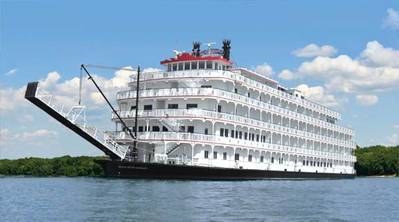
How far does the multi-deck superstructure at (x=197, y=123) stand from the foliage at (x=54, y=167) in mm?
17850

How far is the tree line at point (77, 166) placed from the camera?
70938 millimetres

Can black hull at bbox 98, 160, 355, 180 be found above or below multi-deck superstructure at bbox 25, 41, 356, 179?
below

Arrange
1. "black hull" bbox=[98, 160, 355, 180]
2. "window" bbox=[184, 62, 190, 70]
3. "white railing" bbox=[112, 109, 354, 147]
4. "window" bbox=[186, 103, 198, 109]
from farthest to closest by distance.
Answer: "window" bbox=[184, 62, 190, 70], "window" bbox=[186, 103, 198, 109], "white railing" bbox=[112, 109, 354, 147], "black hull" bbox=[98, 160, 355, 180]

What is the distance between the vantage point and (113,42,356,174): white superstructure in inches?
1895

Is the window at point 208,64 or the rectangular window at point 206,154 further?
the window at point 208,64

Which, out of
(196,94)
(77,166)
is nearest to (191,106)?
(196,94)

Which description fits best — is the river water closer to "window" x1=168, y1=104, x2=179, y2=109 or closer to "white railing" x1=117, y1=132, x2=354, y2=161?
"white railing" x1=117, y1=132, x2=354, y2=161

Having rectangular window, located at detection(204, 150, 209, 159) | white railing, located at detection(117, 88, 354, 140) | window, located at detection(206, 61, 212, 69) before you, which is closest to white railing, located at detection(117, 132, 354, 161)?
rectangular window, located at detection(204, 150, 209, 159)

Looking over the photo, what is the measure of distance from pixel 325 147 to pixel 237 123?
1011 inches

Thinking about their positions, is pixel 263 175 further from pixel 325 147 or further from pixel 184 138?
pixel 325 147

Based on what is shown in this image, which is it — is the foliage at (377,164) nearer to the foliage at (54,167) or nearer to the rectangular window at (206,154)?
the foliage at (54,167)

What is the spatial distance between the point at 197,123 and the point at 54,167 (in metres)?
32.1

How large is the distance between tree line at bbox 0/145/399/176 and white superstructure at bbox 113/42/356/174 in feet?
23.7

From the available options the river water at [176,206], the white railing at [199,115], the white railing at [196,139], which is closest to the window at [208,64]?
the white railing at [199,115]
